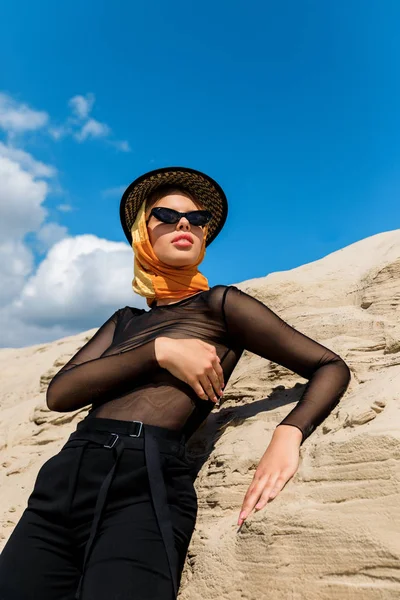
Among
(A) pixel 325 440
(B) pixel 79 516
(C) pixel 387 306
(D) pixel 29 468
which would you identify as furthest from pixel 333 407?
(D) pixel 29 468

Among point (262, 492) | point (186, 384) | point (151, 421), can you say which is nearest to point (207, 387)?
point (186, 384)

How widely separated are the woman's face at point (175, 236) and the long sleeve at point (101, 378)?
70 cm

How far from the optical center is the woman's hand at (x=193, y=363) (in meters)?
2.38

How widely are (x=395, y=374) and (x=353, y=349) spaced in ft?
2.36

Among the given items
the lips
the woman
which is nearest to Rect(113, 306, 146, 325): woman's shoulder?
the woman

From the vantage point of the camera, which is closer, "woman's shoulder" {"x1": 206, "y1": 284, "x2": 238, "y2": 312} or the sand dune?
the sand dune

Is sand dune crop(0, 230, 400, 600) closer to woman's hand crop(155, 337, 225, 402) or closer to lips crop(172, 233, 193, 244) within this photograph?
woman's hand crop(155, 337, 225, 402)

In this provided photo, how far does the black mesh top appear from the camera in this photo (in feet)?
7.78

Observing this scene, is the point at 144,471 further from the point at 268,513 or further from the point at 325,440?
the point at 325,440

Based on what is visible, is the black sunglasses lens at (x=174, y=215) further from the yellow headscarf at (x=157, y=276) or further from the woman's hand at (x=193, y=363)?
the woman's hand at (x=193, y=363)

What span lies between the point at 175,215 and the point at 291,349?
43.2 inches

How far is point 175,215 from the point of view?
9.88ft

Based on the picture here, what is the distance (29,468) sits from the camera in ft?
13.4

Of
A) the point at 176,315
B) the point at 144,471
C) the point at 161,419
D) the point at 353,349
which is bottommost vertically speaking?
the point at 144,471
